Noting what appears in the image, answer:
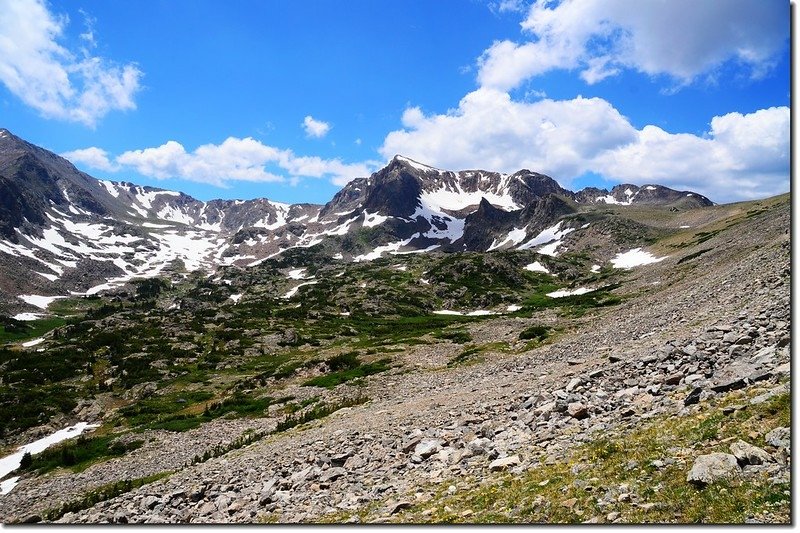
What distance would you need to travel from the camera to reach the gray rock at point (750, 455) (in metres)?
9.02

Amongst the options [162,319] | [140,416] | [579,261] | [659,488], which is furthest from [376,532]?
[579,261]

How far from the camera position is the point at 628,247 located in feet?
628

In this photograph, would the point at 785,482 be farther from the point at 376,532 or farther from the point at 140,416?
the point at 140,416

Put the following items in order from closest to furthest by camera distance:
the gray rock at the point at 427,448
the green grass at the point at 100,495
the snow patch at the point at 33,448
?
the gray rock at the point at 427,448 → the green grass at the point at 100,495 → the snow patch at the point at 33,448

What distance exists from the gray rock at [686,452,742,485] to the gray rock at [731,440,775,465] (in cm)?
15

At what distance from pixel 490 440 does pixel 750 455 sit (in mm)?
8576

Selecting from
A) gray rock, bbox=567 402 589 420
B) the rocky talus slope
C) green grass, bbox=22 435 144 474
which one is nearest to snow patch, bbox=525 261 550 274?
the rocky talus slope

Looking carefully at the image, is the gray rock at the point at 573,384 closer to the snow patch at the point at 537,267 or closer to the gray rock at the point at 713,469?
the gray rock at the point at 713,469

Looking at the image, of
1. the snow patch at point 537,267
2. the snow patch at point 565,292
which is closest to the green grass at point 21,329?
the snow patch at point 565,292

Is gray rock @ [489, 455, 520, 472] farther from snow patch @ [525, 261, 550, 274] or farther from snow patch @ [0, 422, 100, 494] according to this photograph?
snow patch @ [525, 261, 550, 274]

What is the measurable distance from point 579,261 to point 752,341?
609ft

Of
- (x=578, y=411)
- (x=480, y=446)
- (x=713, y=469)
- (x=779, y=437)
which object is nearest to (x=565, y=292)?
(x=578, y=411)

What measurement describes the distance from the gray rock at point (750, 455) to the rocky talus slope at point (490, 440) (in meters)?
0.04

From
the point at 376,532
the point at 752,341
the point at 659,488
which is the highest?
the point at 752,341
